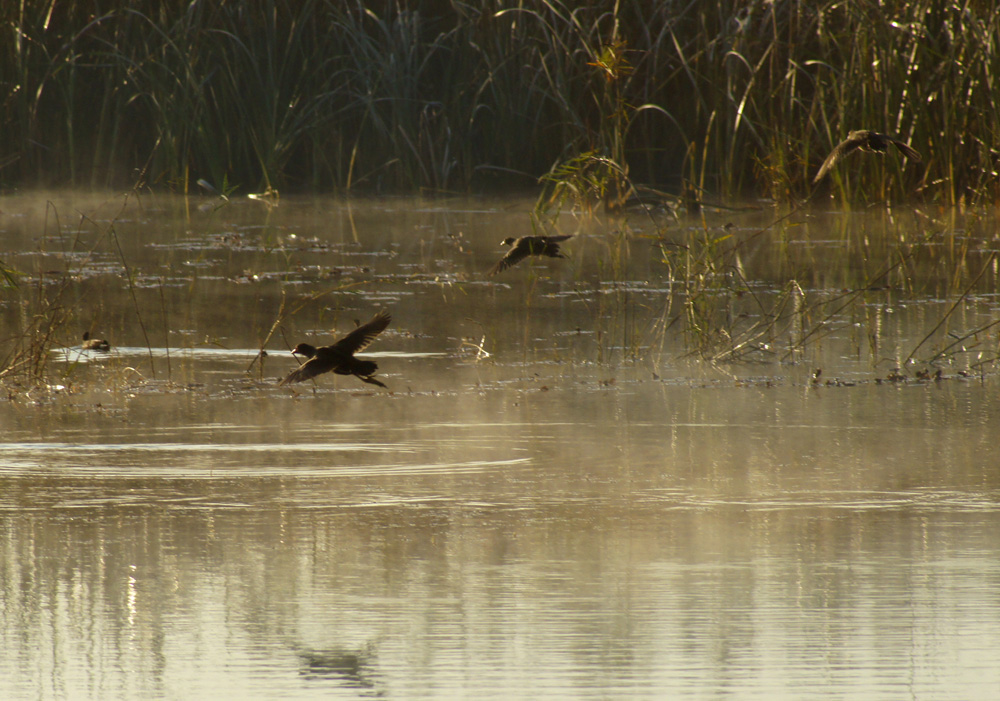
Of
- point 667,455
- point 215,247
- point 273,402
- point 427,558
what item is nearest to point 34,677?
point 427,558

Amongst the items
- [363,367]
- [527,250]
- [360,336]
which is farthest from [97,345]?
[527,250]

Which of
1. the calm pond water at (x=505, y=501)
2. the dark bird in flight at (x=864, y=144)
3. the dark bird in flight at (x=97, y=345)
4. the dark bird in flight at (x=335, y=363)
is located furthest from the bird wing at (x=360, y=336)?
the dark bird in flight at (x=864, y=144)

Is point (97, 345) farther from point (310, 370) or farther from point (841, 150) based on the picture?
point (841, 150)

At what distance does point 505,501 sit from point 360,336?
1.28 m

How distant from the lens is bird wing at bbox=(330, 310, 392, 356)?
183 inches

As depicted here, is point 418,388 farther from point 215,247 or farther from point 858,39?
point 858,39

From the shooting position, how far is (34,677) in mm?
2426

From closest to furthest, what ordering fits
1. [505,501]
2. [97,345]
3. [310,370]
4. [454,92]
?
[505,501] < [310,370] < [97,345] < [454,92]

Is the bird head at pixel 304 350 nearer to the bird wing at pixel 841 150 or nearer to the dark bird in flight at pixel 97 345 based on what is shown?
the dark bird in flight at pixel 97 345

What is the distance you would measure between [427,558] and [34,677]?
0.86 m

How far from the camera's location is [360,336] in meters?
4.72

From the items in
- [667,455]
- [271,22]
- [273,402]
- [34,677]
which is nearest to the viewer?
[34,677]

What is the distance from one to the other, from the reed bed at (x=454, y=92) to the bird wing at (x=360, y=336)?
15.1 feet

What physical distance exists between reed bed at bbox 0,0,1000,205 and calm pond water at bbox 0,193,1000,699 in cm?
238
